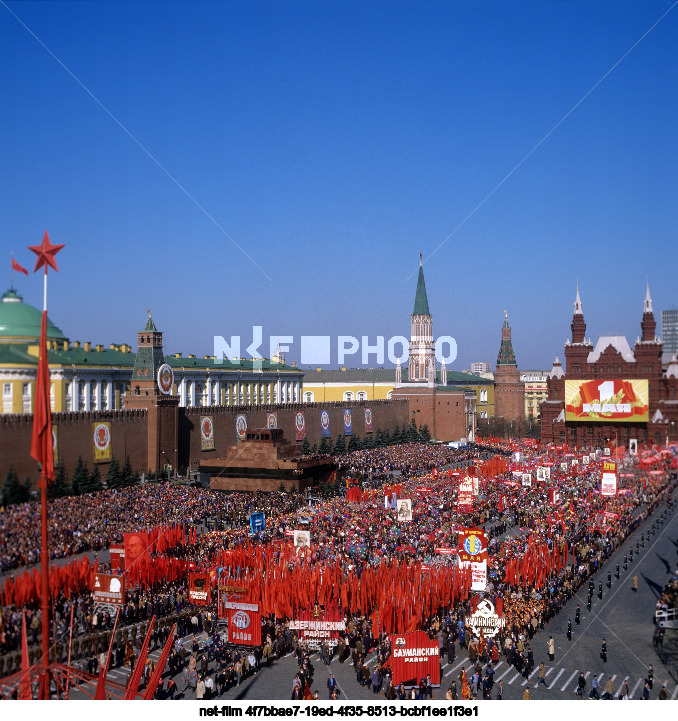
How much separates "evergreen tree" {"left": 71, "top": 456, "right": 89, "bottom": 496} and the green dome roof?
19.4 feet

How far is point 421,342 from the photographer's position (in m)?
73.6

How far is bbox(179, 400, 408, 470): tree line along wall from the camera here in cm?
4159

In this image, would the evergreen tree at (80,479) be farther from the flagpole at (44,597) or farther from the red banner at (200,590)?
the flagpole at (44,597)

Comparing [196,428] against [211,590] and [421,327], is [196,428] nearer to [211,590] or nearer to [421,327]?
[211,590]

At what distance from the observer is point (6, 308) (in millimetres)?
12062

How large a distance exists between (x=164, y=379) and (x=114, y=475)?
36.5ft

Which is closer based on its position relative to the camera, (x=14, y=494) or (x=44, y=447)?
(x=44, y=447)

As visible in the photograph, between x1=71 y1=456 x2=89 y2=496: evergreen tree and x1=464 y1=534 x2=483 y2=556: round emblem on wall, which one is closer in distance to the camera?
x1=464 y1=534 x2=483 y2=556: round emblem on wall

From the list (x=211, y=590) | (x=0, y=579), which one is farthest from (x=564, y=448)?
(x=0, y=579)

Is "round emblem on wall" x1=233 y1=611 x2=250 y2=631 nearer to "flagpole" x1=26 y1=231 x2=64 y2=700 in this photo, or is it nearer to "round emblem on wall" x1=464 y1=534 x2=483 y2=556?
"flagpole" x1=26 y1=231 x2=64 y2=700

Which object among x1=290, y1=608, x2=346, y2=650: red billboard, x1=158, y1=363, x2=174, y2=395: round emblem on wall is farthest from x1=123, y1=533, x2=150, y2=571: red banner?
x1=158, y1=363, x2=174, y2=395: round emblem on wall

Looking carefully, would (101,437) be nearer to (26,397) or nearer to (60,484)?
(60,484)

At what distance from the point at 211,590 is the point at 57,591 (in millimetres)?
3774

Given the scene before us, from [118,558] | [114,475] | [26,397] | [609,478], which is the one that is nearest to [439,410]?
[609,478]
